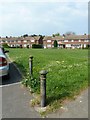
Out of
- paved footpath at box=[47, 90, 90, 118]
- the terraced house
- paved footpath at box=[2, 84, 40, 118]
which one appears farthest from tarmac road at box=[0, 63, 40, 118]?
the terraced house

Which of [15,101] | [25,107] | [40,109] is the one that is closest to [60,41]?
[15,101]

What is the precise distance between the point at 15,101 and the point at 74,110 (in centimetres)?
161

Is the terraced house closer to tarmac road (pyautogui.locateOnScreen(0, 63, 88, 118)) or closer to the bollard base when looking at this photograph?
tarmac road (pyautogui.locateOnScreen(0, 63, 88, 118))

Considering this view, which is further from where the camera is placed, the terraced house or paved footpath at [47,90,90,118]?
the terraced house

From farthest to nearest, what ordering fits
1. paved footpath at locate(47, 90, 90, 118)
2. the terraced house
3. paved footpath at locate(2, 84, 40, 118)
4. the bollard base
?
the terraced house
the bollard base
paved footpath at locate(2, 84, 40, 118)
paved footpath at locate(47, 90, 90, 118)

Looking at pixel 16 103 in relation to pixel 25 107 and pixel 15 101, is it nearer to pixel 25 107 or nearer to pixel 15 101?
pixel 15 101

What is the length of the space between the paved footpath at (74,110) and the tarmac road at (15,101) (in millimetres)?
473

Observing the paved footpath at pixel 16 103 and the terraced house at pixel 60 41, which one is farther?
the terraced house at pixel 60 41

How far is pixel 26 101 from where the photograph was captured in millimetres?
5816

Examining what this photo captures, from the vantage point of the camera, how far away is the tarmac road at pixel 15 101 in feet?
16.2

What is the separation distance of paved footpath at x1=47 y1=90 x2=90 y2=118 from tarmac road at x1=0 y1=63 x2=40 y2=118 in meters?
0.47

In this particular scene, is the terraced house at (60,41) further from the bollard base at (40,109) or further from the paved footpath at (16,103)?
the bollard base at (40,109)

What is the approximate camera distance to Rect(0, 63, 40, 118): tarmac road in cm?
494

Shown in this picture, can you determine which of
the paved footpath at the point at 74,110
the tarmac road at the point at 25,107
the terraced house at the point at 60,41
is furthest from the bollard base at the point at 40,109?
the terraced house at the point at 60,41
